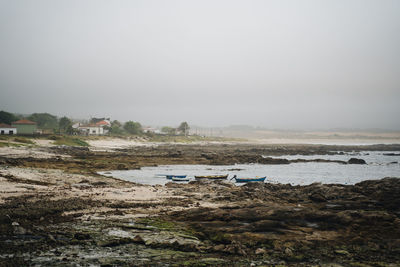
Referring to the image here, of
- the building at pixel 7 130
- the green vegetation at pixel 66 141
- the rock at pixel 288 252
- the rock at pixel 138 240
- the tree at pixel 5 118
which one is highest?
the tree at pixel 5 118

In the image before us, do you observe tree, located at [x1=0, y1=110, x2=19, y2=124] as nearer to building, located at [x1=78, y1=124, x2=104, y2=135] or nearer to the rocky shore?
building, located at [x1=78, y1=124, x2=104, y2=135]

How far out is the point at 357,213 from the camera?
14.9m

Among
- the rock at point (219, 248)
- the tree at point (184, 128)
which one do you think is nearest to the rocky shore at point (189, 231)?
the rock at point (219, 248)

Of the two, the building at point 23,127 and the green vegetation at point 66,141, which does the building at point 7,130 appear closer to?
the building at point 23,127

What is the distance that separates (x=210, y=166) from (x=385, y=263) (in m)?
43.5

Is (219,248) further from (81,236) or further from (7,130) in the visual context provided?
(7,130)

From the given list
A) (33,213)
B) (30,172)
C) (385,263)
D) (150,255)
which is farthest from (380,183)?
(30,172)

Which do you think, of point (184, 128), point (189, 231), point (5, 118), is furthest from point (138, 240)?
point (184, 128)

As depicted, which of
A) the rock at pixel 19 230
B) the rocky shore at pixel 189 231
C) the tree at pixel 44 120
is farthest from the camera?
the tree at pixel 44 120

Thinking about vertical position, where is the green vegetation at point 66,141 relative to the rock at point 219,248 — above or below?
above

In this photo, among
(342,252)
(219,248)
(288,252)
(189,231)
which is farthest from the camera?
(189,231)

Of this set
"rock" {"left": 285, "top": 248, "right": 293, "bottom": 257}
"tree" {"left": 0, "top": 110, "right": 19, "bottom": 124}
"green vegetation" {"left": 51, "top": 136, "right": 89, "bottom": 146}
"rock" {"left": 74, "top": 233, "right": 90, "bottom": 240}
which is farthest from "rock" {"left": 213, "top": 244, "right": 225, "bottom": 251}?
"tree" {"left": 0, "top": 110, "right": 19, "bottom": 124}

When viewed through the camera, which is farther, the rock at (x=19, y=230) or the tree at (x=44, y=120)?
the tree at (x=44, y=120)

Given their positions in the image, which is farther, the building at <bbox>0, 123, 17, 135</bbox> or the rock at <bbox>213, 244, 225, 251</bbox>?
the building at <bbox>0, 123, 17, 135</bbox>
